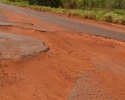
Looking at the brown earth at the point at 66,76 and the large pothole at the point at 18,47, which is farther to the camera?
the large pothole at the point at 18,47

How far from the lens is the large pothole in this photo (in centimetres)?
658

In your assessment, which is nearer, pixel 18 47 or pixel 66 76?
pixel 66 76

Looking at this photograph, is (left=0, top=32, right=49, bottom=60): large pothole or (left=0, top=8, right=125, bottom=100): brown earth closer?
(left=0, top=8, right=125, bottom=100): brown earth

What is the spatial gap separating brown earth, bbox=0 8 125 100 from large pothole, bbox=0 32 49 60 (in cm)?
26

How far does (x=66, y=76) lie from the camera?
5.34 metres

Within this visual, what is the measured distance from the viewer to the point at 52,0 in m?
42.7

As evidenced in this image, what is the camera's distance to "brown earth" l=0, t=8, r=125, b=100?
4445 mm

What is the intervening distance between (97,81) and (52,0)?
38.9 meters

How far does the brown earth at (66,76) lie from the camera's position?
445 centimetres

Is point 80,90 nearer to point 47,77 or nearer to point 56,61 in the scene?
point 47,77

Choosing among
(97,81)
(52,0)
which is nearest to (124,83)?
(97,81)

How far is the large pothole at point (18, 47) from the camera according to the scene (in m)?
6.58

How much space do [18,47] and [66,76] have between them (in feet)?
8.44

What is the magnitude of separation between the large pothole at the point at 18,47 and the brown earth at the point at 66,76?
26 centimetres
